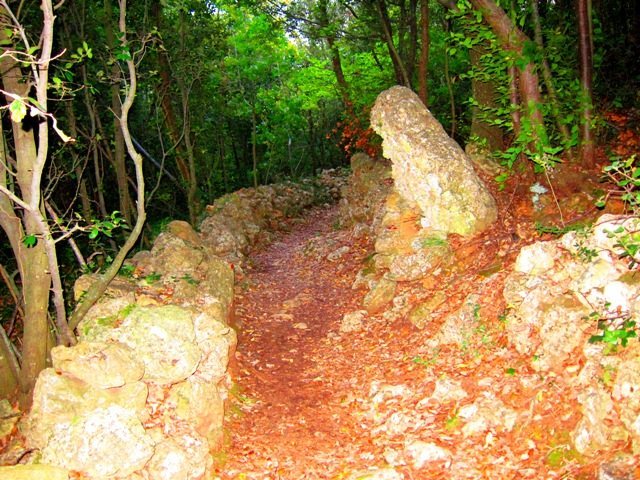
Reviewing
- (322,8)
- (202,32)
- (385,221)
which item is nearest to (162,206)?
(202,32)

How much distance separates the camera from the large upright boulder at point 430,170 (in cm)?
786

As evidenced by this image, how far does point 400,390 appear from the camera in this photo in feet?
19.3

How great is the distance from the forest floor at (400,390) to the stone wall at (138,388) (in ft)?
1.85

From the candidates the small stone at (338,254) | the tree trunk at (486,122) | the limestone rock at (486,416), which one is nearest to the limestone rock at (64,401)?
the limestone rock at (486,416)

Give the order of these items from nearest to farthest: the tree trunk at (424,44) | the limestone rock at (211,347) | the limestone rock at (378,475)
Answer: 1. the limestone rock at (378,475)
2. the limestone rock at (211,347)
3. the tree trunk at (424,44)

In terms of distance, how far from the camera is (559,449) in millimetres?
4297

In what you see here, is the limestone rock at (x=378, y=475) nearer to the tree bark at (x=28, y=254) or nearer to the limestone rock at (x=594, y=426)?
the limestone rock at (x=594, y=426)

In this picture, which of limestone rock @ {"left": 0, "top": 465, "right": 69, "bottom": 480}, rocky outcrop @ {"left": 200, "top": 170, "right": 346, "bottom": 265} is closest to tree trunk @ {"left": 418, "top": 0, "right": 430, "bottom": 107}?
rocky outcrop @ {"left": 200, "top": 170, "right": 346, "bottom": 265}

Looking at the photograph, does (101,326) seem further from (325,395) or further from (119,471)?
(325,395)

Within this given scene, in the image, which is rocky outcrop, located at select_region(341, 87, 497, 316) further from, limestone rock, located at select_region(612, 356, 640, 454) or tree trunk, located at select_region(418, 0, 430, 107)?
limestone rock, located at select_region(612, 356, 640, 454)

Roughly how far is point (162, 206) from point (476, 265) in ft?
45.2

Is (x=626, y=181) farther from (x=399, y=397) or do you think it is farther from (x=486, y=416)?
(x=399, y=397)

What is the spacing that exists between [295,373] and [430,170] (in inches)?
164

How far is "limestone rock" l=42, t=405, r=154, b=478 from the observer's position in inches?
177
